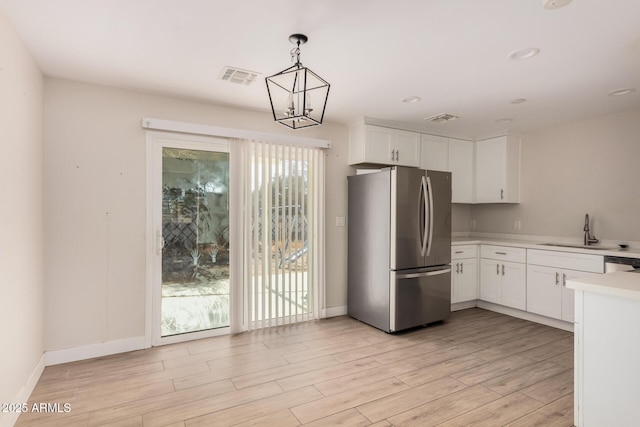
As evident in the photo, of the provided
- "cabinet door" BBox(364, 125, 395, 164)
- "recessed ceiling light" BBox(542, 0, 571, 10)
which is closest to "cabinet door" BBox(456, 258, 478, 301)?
"cabinet door" BBox(364, 125, 395, 164)

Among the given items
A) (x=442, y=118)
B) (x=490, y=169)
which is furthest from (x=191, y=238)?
(x=490, y=169)

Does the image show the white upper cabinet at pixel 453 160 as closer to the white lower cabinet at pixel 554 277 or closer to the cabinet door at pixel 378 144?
the cabinet door at pixel 378 144

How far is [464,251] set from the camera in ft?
15.0

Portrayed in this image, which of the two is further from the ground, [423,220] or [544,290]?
[423,220]

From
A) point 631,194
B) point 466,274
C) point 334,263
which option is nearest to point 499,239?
point 466,274

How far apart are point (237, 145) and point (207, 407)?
243cm

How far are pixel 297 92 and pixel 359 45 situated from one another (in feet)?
2.40

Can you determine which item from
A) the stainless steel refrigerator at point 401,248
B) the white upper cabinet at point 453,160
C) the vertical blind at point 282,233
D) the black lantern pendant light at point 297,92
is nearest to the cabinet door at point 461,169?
the white upper cabinet at point 453,160

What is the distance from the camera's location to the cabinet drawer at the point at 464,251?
4.46m

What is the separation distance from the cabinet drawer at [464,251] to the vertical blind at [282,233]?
1719 millimetres

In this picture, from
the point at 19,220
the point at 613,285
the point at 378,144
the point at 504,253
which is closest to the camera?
the point at 613,285

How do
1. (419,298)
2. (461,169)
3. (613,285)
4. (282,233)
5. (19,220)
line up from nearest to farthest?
(613,285) → (19,220) → (419,298) → (282,233) → (461,169)

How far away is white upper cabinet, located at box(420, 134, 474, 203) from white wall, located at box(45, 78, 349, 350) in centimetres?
300

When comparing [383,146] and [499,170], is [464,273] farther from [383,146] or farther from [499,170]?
[383,146]
